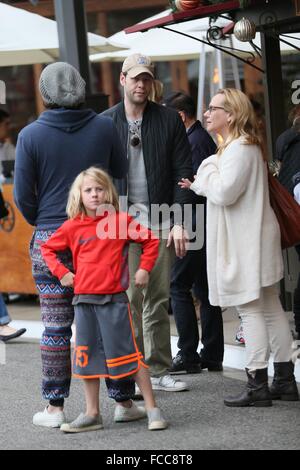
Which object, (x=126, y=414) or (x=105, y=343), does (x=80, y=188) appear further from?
(x=126, y=414)

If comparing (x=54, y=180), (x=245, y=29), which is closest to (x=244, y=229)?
(x=54, y=180)

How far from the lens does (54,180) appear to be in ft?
21.9

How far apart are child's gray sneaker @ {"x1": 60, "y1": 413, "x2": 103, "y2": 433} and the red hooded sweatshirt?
701 mm

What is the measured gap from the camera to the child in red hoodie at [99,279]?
643cm

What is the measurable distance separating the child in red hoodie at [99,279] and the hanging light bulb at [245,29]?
2.82 meters

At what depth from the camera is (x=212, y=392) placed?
7.54 meters

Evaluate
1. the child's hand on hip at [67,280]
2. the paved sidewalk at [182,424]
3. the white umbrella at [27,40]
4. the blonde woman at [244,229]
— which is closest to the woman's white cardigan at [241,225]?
the blonde woman at [244,229]

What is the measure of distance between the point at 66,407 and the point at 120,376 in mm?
993

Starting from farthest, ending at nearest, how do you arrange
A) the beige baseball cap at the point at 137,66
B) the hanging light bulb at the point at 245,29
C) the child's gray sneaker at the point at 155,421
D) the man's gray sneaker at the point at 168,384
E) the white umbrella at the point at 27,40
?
the white umbrella at the point at 27,40
the hanging light bulb at the point at 245,29
the man's gray sneaker at the point at 168,384
the beige baseball cap at the point at 137,66
the child's gray sneaker at the point at 155,421

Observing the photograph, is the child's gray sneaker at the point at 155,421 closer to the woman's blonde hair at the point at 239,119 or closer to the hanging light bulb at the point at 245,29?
the woman's blonde hair at the point at 239,119

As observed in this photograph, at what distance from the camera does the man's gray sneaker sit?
764 centimetres

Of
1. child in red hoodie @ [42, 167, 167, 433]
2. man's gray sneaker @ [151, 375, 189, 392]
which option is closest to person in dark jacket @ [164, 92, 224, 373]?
man's gray sneaker @ [151, 375, 189, 392]

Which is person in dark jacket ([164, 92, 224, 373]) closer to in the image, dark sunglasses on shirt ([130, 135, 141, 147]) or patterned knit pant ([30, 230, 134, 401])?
dark sunglasses on shirt ([130, 135, 141, 147])

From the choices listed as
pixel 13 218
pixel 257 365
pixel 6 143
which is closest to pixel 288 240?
pixel 257 365
